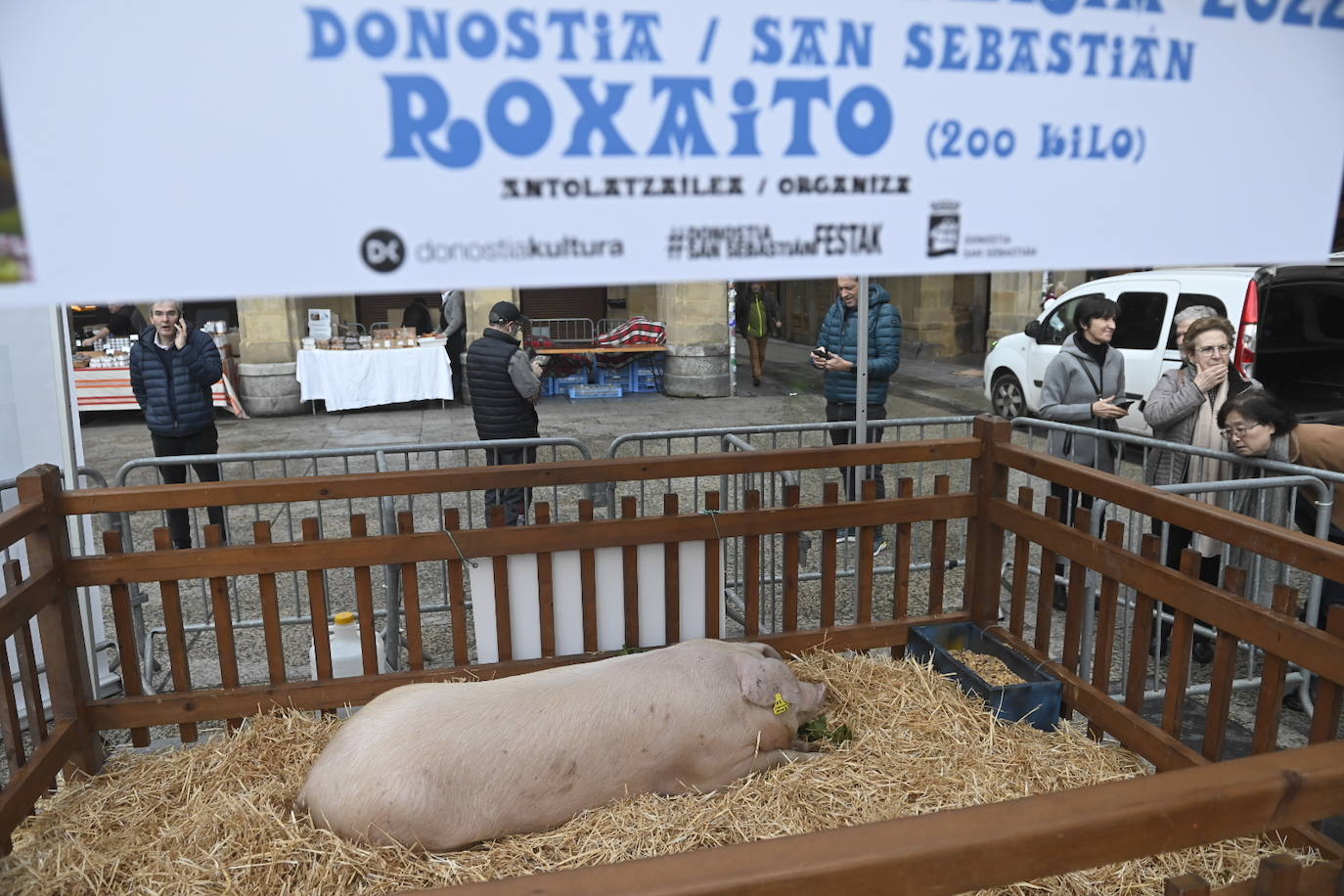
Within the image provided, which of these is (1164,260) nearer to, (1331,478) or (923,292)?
(1331,478)

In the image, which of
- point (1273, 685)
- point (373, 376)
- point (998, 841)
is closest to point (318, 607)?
point (998, 841)

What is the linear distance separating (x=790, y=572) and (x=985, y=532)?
2.82ft

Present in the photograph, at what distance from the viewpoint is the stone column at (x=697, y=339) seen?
46.8 ft

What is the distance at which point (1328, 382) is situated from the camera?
734cm

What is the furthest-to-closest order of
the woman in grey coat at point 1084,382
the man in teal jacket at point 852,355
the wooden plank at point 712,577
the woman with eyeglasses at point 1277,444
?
the man in teal jacket at point 852,355 → the woman in grey coat at point 1084,382 → the woman with eyeglasses at point 1277,444 → the wooden plank at point 712,577

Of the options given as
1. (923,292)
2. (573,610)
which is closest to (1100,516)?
(573,610)

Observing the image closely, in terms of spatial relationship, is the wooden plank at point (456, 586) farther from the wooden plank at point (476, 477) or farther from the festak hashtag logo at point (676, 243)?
the festak hashtag logo at point (676, 243)

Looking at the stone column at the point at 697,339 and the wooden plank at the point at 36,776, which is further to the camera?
the stone column at the point at 697,339

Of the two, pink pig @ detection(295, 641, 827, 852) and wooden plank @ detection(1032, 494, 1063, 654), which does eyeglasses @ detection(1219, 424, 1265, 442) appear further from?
pink pig @ detection(295, 641, 827, 852)

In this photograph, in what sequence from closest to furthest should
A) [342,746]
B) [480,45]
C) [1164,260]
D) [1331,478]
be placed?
[480,45]
[1164,260]
[342,746]
[1331,478]

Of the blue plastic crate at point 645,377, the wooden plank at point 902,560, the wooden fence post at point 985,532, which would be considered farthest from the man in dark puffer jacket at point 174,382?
the blue plastic crate at point 645,377

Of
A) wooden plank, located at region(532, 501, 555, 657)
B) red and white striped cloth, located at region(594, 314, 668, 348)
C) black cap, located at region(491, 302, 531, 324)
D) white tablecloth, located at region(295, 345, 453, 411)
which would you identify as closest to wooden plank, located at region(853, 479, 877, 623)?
wooden plank, located at region(532, 501, 555, 657)

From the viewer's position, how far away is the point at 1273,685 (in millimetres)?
2596

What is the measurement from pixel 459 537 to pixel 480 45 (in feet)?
7.78
